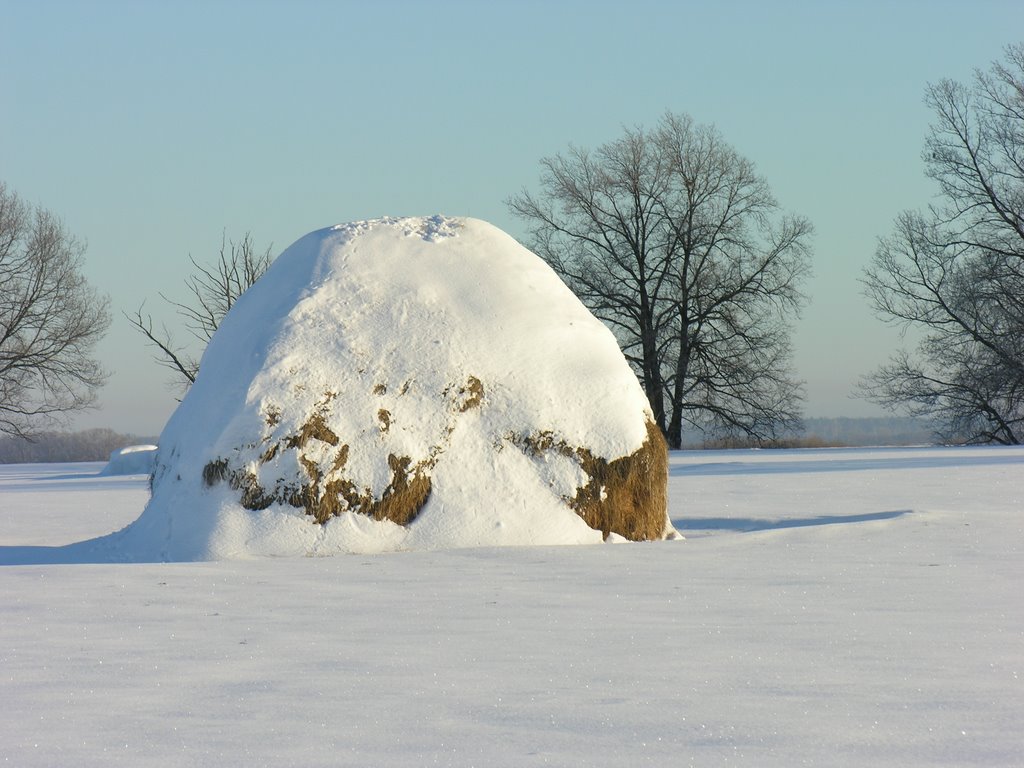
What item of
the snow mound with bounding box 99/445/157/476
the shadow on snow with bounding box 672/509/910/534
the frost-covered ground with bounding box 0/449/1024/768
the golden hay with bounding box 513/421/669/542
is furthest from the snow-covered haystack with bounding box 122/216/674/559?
the snow mound with bounding box 99/445/157/476

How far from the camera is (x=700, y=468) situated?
17750 millimetres

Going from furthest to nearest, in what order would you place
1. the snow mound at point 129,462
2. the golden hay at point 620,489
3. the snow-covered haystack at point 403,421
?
the snow mound at point 129,462 < the golden hay at point 620,489 < the snow-covered haystack at point 403,421

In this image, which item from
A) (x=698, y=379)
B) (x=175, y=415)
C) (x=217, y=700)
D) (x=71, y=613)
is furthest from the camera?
(x=698, y=379)

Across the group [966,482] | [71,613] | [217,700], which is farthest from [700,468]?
[217,700]

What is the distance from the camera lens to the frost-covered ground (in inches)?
114

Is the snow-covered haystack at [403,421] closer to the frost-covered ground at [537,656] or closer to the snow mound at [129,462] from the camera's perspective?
the frost-covered ground at [537,656]

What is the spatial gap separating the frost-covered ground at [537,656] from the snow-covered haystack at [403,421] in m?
0.45

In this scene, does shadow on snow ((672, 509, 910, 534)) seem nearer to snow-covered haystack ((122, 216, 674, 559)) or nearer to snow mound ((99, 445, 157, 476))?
snow-covered haystack ((122, 216, 674, 559))

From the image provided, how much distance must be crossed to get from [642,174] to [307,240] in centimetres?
2474

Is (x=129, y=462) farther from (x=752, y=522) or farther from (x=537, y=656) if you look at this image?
(x=537, y=656)

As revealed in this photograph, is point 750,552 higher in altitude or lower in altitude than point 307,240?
lower

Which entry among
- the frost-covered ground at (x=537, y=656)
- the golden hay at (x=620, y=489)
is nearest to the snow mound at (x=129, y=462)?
the golden hay at (x=620, y=489)

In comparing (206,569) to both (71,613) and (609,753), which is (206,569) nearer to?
(71,613)

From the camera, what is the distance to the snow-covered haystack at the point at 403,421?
23.8 ft
